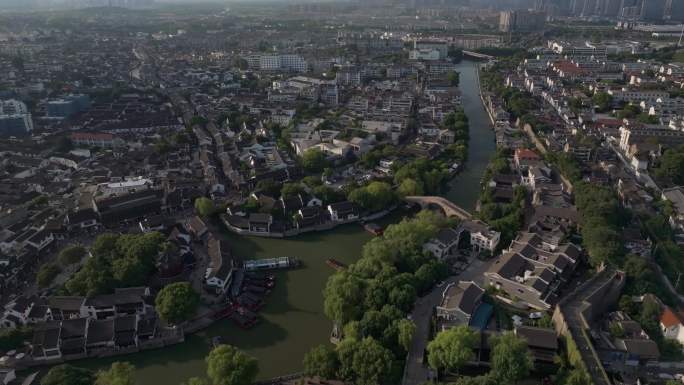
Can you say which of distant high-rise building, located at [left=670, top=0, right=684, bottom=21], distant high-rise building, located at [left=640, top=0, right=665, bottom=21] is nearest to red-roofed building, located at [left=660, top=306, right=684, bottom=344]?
distant high-rise building, located at [left=640, top=0, right=665, bottom=21]

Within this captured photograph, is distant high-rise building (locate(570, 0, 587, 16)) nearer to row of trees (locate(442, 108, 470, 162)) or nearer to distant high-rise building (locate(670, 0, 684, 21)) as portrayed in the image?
distant high-rise building (locate(670, 0, 684, 21))

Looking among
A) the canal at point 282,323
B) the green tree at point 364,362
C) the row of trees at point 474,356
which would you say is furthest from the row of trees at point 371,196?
the green tree at point 364,362

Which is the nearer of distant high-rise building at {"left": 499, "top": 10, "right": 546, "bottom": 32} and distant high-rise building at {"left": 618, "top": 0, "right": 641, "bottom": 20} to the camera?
distant high-rise building at {"left": 499, "top": 10, "right": 546, "bottom": 32}

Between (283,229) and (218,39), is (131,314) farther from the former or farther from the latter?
(218,39)

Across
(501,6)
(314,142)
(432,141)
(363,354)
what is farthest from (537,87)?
(501,6)

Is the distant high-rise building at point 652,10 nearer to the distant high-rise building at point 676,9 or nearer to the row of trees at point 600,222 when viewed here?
the distant high-rise building at point 676,9

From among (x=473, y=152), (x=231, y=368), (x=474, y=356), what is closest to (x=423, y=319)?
(x=474, y=356)
